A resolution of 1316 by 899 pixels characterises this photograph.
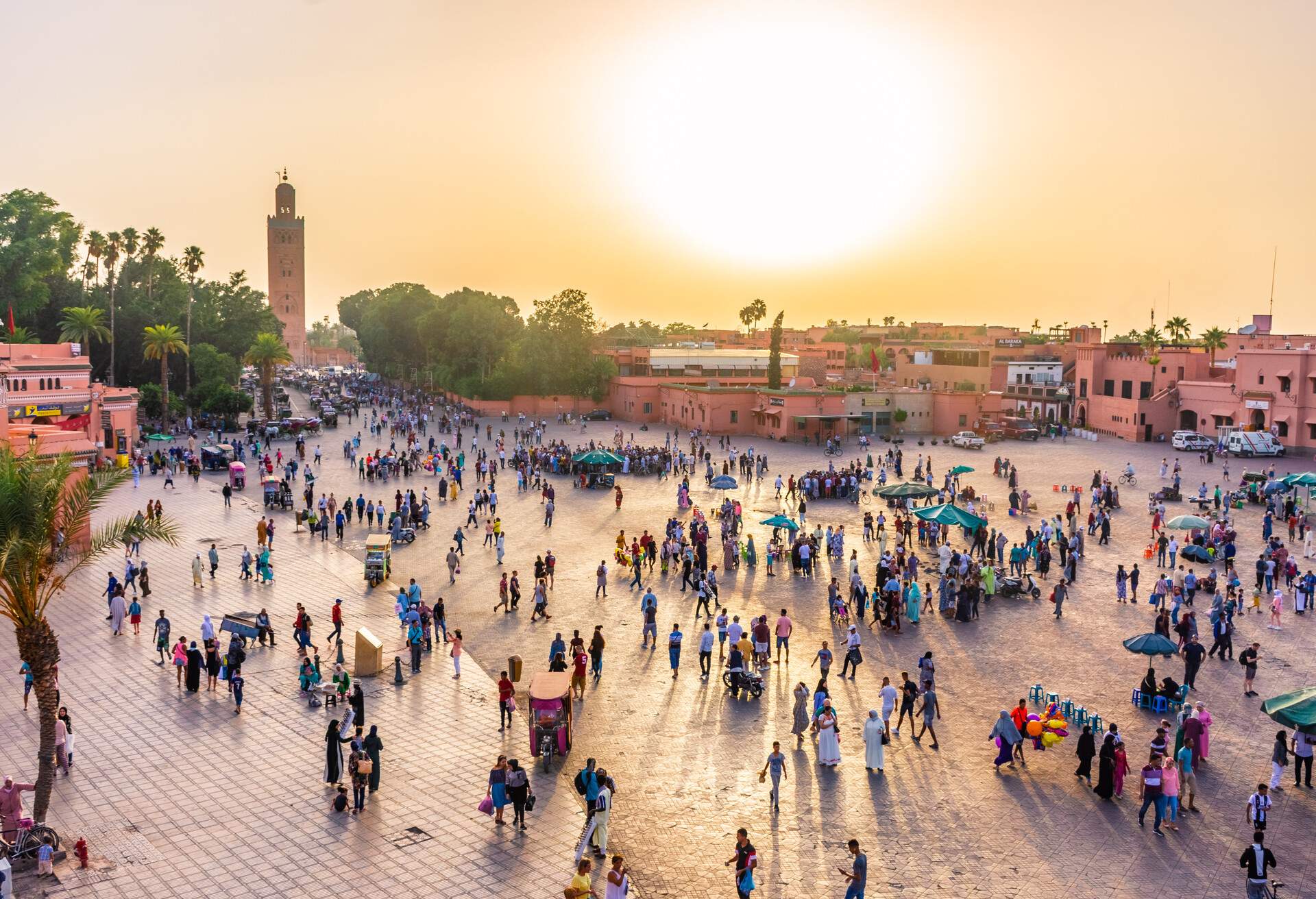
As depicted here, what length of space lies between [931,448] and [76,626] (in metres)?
42.8

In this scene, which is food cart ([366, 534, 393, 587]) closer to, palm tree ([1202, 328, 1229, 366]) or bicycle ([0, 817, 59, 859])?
bicycle ([0, 817, 59, 859])

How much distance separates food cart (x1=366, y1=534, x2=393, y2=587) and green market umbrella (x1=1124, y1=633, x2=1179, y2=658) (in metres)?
16.1

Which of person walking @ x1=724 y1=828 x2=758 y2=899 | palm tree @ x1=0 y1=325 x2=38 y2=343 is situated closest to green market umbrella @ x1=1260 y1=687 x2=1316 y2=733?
person walking @ x1=724 y1=828 x2=758 y2=899

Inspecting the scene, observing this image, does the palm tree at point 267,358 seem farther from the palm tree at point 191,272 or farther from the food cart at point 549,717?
the food cart at point 549,717

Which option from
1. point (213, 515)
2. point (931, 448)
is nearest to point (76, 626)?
point (213, 515)

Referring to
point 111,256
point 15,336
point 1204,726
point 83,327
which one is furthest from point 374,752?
point 111,256

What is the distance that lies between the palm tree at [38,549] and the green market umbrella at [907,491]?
72.7 feet

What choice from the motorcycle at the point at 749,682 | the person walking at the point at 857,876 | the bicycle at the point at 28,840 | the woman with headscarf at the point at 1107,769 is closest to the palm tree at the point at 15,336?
the bicycle at the point at 28,840

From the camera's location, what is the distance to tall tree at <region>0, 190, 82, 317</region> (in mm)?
54062

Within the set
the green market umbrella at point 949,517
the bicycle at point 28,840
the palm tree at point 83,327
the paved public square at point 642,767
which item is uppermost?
the palm tree at point 83,327

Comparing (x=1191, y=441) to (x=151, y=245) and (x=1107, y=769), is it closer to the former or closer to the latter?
(x=1107, y=769)

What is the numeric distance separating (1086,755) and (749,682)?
515 cm

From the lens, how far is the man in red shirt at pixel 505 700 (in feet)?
47.3

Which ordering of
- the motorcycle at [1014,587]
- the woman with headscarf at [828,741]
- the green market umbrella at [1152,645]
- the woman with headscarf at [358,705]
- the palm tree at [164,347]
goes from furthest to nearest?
1. the palm tree at [164,347]
2. the motorcycle at [1014,587]
3. the green market umbrella at [1152,645]
4. the woman with headscarf at [358,705]
5. the woman with headscarf at [828,741]
